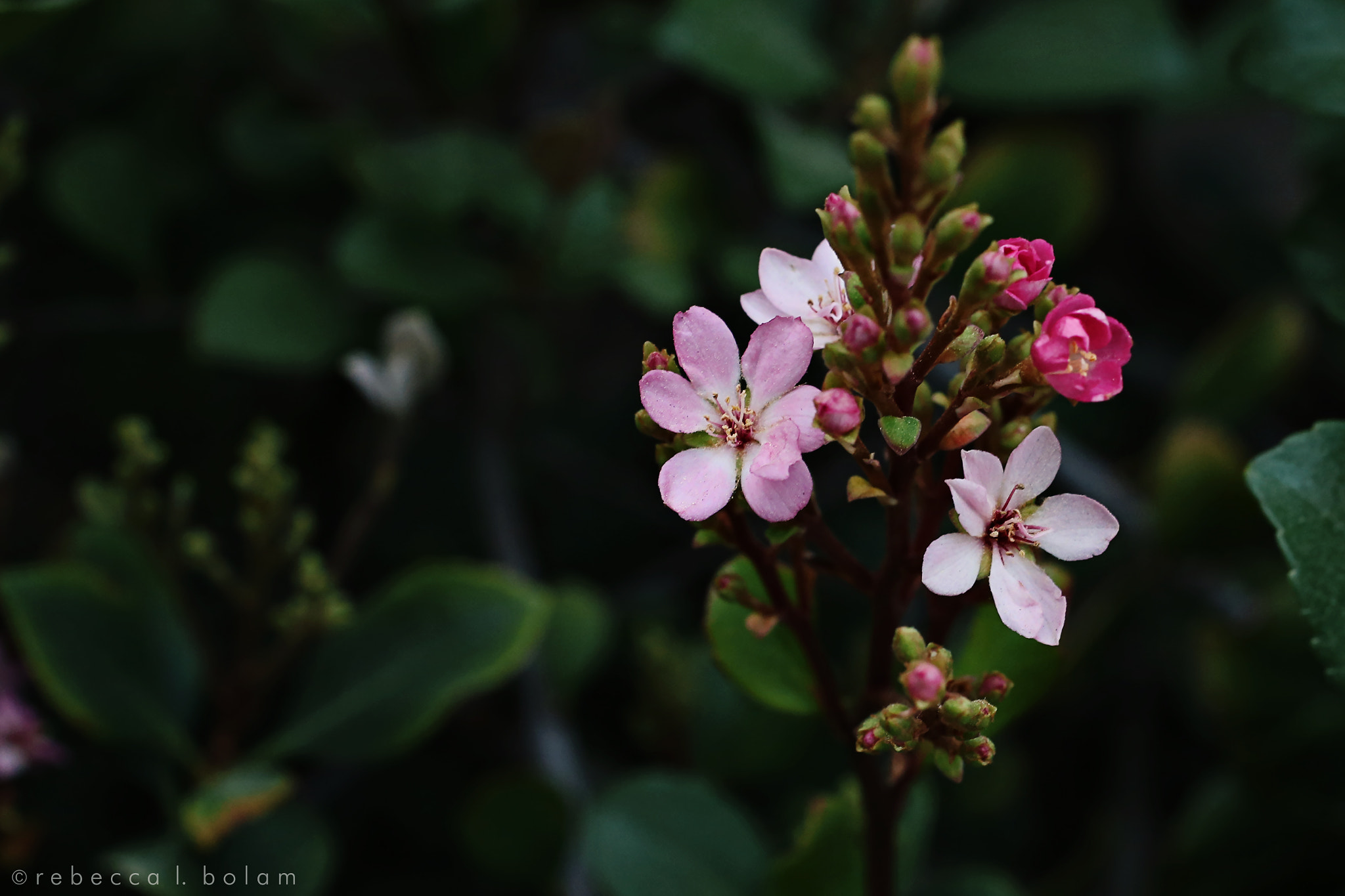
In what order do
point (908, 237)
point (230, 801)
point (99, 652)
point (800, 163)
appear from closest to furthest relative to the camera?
point (908, 237) → point (230, 801) → point (99, 652) → point (800, 163)

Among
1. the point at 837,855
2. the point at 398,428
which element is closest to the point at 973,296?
the point at 837,855

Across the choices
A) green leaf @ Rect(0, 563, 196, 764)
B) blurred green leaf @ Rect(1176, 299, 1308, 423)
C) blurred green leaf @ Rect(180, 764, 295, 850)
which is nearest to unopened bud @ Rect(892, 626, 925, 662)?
blurred green leaf @ Rect(180, 764, 295, 850)

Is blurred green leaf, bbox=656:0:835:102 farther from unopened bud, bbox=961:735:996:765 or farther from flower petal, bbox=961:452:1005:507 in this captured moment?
unopened bud, bbox=961:735:996:765

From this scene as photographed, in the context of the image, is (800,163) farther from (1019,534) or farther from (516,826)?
(516,826)

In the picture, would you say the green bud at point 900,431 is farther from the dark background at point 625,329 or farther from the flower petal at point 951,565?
the dark background at point 625,329

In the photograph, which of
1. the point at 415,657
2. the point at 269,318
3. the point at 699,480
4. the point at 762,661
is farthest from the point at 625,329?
the point at 699,480

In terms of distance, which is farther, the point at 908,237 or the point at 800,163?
the point at 800,163
